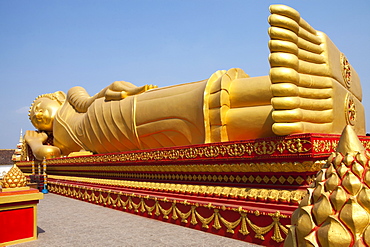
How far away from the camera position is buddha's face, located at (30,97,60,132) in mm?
11422

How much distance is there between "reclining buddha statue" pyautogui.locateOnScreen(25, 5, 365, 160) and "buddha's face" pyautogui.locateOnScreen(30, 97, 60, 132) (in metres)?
4.16

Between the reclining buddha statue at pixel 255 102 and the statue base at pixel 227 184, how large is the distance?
1.03 feet

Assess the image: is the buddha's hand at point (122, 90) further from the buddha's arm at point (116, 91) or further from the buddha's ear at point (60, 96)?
the buddha's ear at point (60, 96)

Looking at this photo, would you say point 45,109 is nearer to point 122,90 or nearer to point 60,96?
point 60,96

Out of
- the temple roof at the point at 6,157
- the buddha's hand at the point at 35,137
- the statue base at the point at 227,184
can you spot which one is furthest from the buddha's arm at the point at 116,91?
the temple roof at the point at 6,157

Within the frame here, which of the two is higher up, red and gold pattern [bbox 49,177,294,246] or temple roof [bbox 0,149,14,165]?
temple roof [bbox 0,149,14,165]

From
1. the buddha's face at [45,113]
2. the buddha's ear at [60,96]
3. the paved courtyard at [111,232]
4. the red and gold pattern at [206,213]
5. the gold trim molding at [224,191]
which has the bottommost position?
the paved courtyard at [111,232]

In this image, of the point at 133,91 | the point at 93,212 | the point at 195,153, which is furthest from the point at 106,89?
the point at 195,153

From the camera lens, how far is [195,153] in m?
4.84

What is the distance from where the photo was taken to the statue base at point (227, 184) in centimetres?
355

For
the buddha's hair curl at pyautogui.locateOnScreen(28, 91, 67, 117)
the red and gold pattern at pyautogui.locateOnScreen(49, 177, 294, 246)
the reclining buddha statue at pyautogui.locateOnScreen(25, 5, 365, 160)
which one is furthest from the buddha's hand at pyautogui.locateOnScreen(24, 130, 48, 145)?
the red and gold pattern at pyautogui.locateOnScreen(49, 177, 294, 246)

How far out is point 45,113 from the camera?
1143 centimetres

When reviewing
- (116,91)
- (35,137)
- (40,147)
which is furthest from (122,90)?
(35,137)

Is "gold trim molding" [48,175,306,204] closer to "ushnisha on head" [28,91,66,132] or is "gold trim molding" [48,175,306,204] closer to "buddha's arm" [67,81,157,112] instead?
"buddha's arm" [67,81,157,112]
